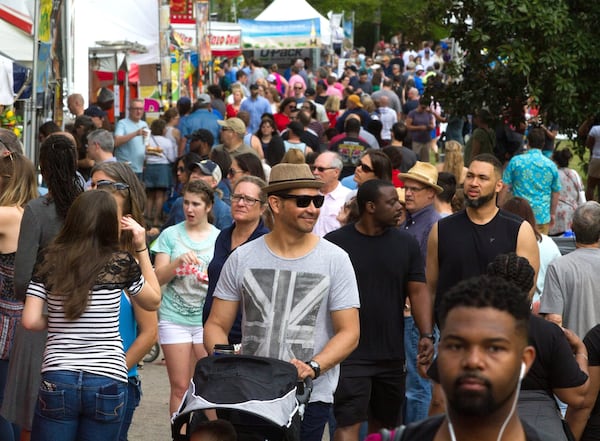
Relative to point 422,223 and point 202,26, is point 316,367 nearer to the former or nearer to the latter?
point 422,223

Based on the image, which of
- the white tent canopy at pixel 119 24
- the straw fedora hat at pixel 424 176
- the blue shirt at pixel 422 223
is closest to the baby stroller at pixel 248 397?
the blue shirt at pixel 422 223

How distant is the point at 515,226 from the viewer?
709 cm

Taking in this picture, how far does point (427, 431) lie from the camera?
9.88ft

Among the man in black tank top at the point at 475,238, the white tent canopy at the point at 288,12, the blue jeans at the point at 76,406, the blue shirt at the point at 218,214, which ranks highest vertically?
the white tent canopy at the point at 288,12

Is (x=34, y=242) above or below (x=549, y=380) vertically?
above

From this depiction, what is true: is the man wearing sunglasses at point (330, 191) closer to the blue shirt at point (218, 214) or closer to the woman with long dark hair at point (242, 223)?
the blue shirt at point (218, 214)

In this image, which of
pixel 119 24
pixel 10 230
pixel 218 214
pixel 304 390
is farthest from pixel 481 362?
pixel 119 24

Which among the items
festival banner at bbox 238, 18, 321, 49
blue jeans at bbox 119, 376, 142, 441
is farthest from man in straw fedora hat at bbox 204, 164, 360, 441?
festival banner at bbox 238, 18, 321, 49

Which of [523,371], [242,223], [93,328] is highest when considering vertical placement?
[523,371]

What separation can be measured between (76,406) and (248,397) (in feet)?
2.57

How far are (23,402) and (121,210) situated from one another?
109 cm

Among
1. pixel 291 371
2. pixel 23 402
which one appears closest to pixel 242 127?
pixel 23 402

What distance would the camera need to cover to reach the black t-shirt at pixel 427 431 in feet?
9.86

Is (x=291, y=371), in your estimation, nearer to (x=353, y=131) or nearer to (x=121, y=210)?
(x=121, y=210)
